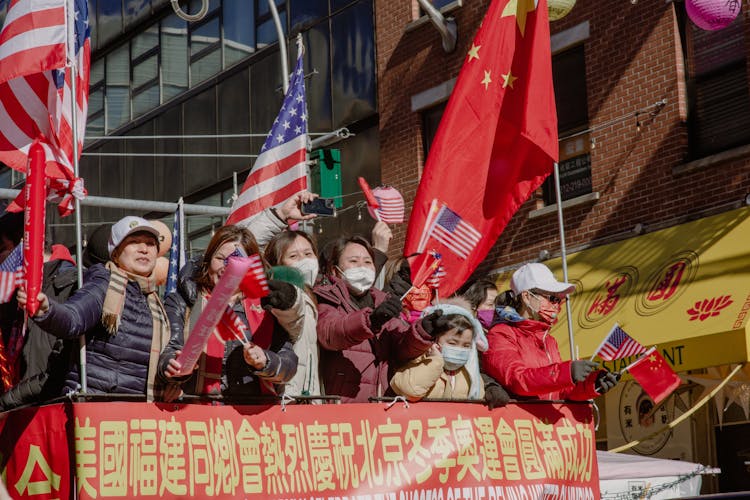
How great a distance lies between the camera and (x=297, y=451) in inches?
226

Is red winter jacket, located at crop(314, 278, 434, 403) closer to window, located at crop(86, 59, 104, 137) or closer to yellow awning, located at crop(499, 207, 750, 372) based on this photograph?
yellow awning, located at crop(499, 207, 750, 372)

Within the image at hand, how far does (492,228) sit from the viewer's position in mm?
8375

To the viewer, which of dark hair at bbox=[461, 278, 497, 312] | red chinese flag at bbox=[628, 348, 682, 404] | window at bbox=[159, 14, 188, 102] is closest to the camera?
red chinese flag at bbox=[628, 348, 682, 404]

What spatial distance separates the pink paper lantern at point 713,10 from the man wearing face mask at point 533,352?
5656mm

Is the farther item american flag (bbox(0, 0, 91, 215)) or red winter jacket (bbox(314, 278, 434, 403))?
american flag (bbox(0, 0, 91, 215))

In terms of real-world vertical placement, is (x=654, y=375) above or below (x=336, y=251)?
below

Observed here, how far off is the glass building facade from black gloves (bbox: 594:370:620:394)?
11.8 m

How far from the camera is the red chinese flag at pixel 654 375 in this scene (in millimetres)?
7098

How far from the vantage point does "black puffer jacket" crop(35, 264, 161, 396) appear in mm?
5582

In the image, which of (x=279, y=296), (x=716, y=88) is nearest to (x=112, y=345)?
(x=279, y=296)

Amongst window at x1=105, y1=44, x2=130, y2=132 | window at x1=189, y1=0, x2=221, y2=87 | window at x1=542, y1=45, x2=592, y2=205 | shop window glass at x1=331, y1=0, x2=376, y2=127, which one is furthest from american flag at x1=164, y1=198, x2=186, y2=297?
window at x1=105, y1=44, x2=130, y2=132

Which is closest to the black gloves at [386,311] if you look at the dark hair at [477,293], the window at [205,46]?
the dark hair at [477,293]

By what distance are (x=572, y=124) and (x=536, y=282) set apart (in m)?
9.11

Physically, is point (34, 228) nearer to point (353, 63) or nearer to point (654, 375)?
point (654, 375)
